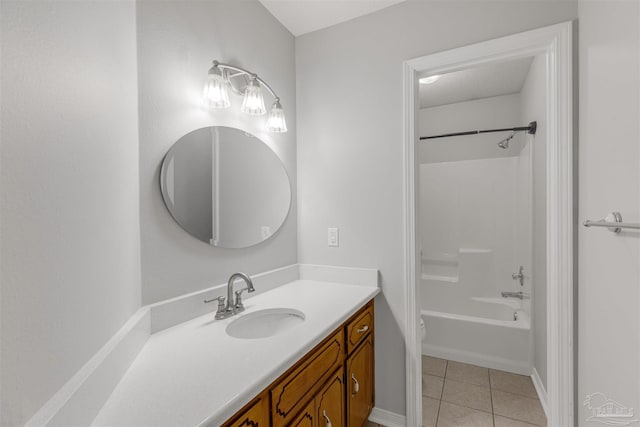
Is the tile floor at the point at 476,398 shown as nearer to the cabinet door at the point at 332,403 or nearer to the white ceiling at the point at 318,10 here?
the cabinet door at the point at 332,403

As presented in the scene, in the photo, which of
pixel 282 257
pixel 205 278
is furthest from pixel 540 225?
pixel 205 278

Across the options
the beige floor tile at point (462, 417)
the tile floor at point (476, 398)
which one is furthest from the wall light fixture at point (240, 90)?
the beige floor tile at point (462, 417)

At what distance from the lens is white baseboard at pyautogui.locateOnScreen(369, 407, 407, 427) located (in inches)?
66.2

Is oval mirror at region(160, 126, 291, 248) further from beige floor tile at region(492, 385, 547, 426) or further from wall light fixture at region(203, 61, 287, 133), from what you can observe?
beige floor tile at region(492, 385, 547, 426)

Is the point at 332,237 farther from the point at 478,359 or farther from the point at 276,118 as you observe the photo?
the point at 478,359

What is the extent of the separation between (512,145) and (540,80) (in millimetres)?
960

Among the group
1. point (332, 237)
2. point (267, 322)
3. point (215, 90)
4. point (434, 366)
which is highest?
point (215, 90)

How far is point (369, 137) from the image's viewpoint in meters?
1.77

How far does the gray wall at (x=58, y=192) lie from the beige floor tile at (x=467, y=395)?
2097 mm

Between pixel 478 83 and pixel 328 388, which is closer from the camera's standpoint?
pixel 328 388

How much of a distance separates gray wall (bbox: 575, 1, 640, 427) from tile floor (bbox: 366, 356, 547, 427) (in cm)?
59

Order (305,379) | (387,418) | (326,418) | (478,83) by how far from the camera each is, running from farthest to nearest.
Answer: (478,83) < (387,418) < (326,418) < (305,379)

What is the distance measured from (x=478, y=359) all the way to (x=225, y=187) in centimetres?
244

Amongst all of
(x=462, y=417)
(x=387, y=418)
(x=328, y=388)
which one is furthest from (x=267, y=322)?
(x=462, y=417)
